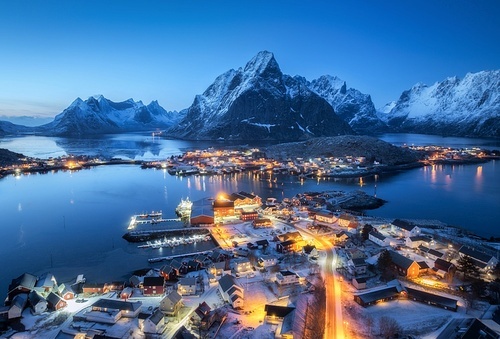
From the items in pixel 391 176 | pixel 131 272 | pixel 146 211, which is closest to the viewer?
pixel 131 272

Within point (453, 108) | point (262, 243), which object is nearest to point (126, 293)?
point (262, 243)

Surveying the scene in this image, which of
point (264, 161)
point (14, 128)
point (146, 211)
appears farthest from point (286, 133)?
point (14, 128)

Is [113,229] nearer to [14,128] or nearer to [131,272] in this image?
[131,272]

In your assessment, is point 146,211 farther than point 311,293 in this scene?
Yes

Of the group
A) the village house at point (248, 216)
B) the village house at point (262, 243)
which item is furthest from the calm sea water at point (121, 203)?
the village house at point (248, 216)

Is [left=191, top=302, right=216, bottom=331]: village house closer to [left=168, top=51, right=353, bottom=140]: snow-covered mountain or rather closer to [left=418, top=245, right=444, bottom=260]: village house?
[left=418, top=245, right=444, bottom=260]: village house

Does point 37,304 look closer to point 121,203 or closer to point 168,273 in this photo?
point 168,273

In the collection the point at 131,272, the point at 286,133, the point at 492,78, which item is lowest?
the point at 131,272
